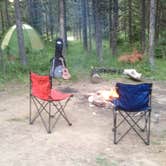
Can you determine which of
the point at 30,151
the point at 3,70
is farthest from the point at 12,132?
the point at 3,70

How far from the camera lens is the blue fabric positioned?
504cm

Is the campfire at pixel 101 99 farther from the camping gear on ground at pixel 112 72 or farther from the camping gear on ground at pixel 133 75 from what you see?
the camping gear on ground at pixel 133 75

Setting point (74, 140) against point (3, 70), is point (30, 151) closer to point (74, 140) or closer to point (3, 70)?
point (74, 140)

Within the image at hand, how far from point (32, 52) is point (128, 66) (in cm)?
425

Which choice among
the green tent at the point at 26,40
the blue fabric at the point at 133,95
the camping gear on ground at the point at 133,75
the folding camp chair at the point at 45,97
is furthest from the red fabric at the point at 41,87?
the green tent at the point at 26,40

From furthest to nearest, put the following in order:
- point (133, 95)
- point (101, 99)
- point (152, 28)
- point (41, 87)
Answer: point (152, 28)
point (101, 99)
point (41, 87)
point (133, 95)

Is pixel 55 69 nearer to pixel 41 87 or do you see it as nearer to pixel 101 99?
pixel 101 99

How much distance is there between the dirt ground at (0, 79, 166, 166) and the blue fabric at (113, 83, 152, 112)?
51 centimetres

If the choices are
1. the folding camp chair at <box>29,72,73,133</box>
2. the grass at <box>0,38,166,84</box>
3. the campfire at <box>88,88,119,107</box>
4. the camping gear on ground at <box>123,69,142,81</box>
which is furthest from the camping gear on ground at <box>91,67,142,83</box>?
the folding camp chair at <box>29,72,73,133</box>

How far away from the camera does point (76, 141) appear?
505cm

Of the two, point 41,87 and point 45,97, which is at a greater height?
point 41,87

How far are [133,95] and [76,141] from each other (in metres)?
1.04

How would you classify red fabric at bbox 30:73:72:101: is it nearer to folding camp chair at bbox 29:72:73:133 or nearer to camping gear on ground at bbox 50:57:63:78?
folding camp chair at bbox 29:72:73:133

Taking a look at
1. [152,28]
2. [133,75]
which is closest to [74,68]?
[133,75]
